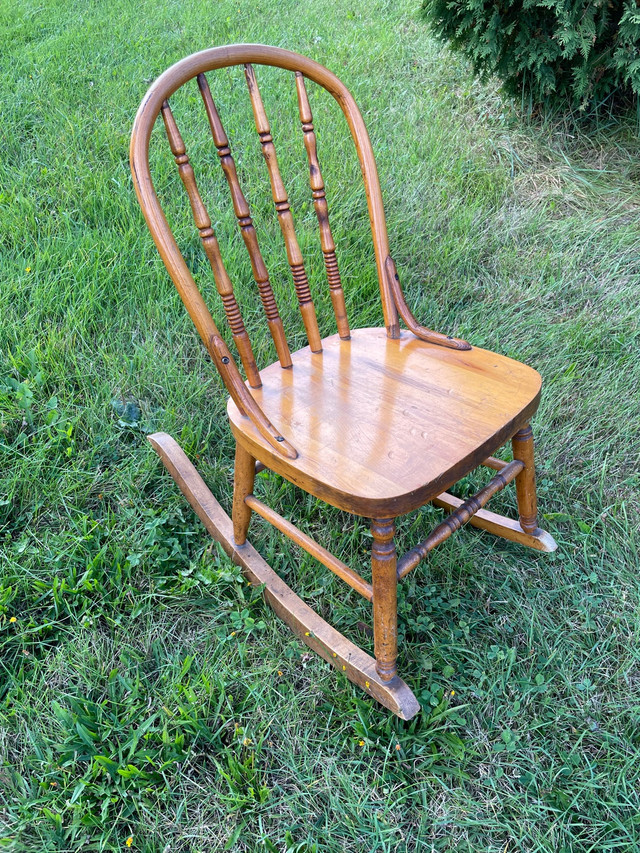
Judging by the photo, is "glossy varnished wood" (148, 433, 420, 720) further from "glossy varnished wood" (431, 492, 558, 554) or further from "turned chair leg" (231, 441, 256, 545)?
"glossy varnished wood" (431, 492, 558, 554)

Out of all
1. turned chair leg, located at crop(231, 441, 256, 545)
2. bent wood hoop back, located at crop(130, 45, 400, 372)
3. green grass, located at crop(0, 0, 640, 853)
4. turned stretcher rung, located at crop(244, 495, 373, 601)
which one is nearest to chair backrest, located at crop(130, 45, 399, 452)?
bent wood hoop back, located at crop(130, 45, 400, 372)

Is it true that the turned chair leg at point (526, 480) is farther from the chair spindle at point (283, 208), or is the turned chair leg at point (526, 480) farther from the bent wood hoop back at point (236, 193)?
the chair spindle at point (283, 208)

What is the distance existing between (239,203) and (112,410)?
0.85 meters

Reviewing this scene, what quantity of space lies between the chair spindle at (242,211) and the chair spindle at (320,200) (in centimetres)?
18

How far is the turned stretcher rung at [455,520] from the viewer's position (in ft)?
4.58

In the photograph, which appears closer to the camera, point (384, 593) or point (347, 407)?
point (384, 593)

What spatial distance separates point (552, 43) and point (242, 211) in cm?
184

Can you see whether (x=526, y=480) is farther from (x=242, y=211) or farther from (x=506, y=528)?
(x=242, y=211)

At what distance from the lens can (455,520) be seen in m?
→ 1.46

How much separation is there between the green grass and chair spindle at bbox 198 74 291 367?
0.53m

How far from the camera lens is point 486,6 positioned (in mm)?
2674

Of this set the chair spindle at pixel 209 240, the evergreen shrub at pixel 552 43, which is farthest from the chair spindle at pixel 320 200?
the evergreen shrub at pixel 552 43

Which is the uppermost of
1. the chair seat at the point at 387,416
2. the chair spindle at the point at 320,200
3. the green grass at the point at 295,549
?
the chair spindle at the point at 320,200

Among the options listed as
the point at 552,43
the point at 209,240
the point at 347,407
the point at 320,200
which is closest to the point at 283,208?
the point at 320,200
